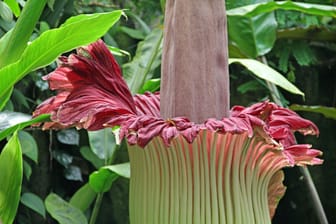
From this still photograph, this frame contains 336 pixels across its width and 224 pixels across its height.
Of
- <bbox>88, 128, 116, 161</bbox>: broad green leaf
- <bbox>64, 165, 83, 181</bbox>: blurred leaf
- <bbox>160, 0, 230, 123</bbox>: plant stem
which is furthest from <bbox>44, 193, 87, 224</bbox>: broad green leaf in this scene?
<bbox>64, 165, 83, 181</bbox>: blurred leaf

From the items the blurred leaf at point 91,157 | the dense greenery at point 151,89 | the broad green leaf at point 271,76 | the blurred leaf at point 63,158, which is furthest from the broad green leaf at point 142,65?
the blurred leaf at point 63,158

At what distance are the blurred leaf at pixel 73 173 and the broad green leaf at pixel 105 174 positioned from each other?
63 cm

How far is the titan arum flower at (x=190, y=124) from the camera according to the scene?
2.13 feet

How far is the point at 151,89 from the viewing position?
1.06 meters

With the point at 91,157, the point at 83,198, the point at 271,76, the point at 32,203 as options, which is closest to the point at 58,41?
the point at 271,76

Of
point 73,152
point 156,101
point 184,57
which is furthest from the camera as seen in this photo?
point 73,152

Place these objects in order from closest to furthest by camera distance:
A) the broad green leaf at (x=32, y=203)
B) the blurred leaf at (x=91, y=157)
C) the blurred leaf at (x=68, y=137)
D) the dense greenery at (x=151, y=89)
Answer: the dense greenery at (x=151, y=89) → the broad green leaf at (x=32, y=203) → the blurred leaf at (x=91, y=157) → the blurred leaf at (x=68, y=137)

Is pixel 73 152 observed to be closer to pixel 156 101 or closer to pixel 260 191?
pixel 156 101

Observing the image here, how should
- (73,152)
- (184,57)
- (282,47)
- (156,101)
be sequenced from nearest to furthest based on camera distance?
(184,57) < (156,101) < (282,47) < (73,152)

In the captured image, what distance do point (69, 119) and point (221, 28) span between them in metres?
0.24

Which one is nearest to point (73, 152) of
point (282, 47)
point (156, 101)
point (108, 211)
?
point (108, 211)

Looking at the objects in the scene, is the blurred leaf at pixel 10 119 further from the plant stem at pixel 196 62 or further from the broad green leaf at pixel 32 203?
the broad green leaf at pixel 32 203

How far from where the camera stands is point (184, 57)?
69 cm

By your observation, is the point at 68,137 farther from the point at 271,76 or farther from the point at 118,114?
the point at 118,114
